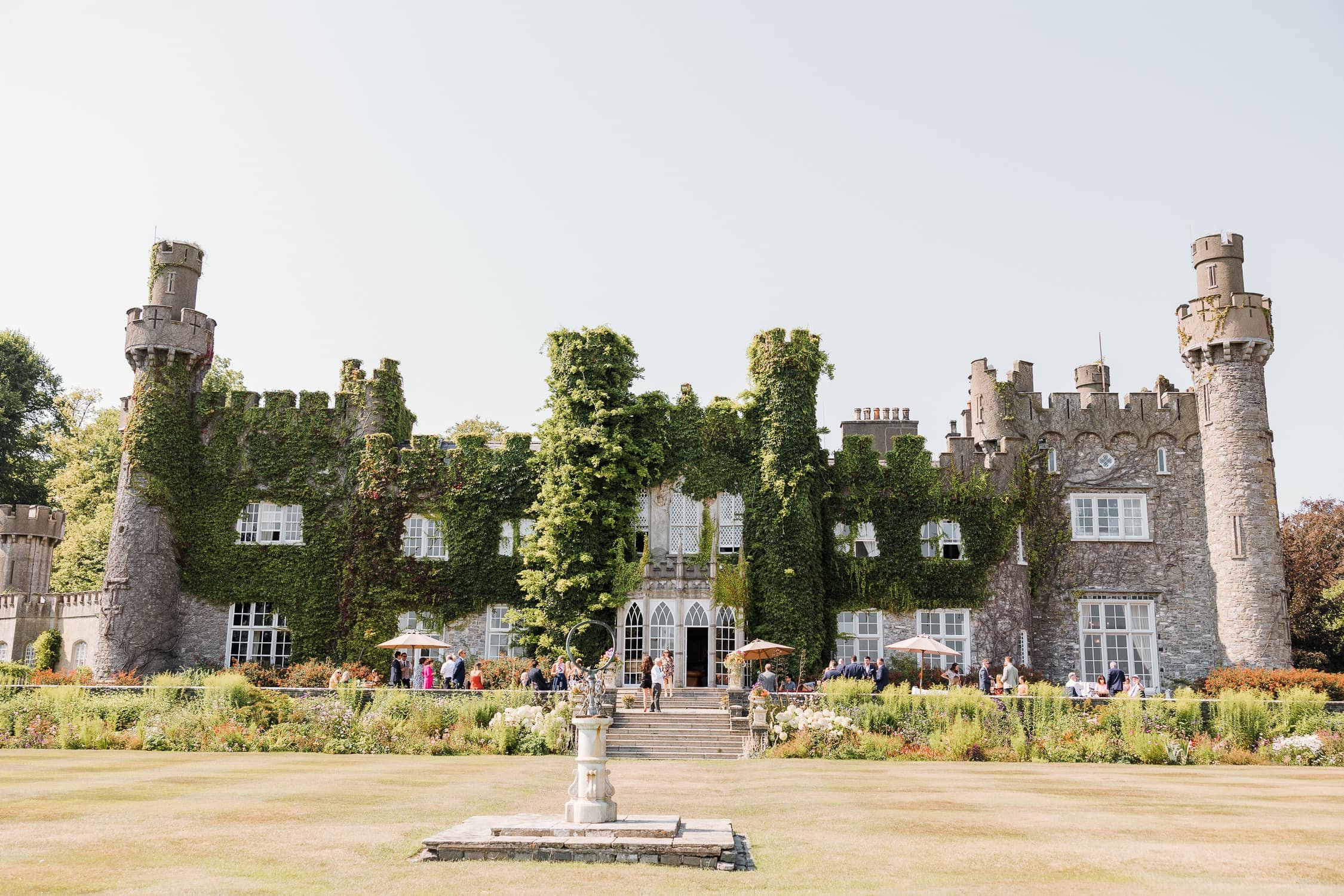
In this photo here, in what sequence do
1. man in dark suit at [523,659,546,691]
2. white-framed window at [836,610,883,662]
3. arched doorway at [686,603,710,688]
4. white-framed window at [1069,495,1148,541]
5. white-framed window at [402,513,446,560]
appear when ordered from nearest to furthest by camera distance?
man in dark suit at [523,659,546,691] → arched doorway at [686,603,710,688] → white-framed window at [836,610,883,662] → white-framed window at [402,513,446,560] → white-framed window at [1069,495,1148,541]

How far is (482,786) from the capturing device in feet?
53.7

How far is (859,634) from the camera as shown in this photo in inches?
1329

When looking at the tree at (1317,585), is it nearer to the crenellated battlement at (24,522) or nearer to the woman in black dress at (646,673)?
the woman in black dress at (646,673)

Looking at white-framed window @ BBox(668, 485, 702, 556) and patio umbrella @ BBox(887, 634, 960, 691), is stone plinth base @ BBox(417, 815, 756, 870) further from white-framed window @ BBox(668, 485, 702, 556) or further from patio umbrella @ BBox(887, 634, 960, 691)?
white-framed window @ BBox(668, 485, 702, 556)

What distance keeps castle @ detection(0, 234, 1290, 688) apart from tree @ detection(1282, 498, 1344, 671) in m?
5.28

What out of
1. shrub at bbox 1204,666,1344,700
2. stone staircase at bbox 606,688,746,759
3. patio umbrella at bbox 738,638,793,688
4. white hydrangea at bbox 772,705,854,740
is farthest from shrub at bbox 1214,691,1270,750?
patio umbrella at bbox 738,638,793,688

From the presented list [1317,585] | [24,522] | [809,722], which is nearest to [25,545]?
[24,522]

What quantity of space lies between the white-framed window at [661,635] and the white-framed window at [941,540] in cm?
788

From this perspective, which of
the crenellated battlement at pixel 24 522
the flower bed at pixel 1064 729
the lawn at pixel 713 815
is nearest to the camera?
the lawn at pixel 713 815

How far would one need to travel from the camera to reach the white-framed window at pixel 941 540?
3403 centimetres

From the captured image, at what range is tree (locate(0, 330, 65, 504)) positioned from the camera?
51969mm

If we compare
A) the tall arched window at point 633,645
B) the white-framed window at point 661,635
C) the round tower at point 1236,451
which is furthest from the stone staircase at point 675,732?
the round tower at point 1236,451

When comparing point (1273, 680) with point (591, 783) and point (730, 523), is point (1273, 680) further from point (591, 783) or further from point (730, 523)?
point (591, 783)

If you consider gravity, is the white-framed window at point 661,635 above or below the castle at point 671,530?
below
